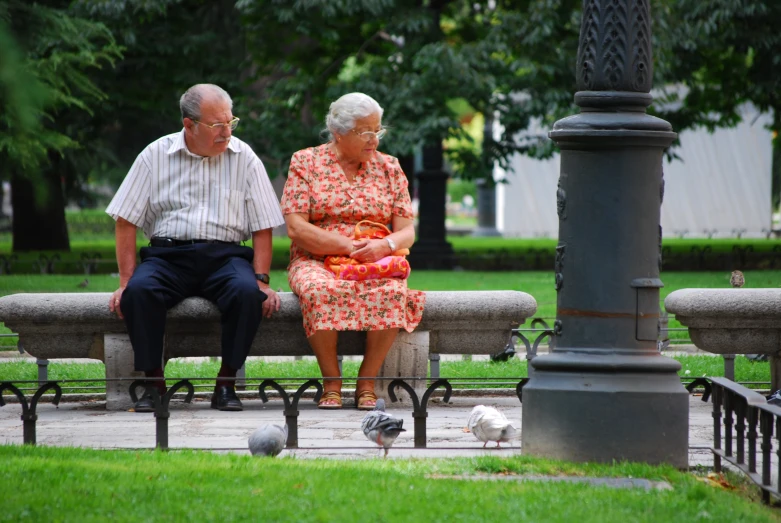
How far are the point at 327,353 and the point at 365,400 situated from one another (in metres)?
0.34

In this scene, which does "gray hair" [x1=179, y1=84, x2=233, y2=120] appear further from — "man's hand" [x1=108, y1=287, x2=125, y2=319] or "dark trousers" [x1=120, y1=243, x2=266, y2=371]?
"man's hand" [x1=108, y1=287, x2=125, y2=319]

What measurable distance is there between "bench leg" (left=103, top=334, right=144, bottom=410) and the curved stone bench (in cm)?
301

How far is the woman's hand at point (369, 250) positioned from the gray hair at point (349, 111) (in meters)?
0.64

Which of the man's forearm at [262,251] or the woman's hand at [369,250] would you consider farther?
the man's forearm at [262,251]

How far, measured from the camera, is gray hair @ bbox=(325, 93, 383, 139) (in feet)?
21.1

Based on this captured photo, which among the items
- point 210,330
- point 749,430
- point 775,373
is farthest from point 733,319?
point 210,330

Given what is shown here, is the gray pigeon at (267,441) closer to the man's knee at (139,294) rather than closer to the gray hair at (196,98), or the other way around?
the man's knee at (139,294)

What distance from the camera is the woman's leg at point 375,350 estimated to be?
6371mm

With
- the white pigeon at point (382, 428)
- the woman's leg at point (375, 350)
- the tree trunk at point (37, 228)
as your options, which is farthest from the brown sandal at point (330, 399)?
the tree trunk at point (37, 228)

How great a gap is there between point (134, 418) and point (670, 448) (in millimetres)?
2850

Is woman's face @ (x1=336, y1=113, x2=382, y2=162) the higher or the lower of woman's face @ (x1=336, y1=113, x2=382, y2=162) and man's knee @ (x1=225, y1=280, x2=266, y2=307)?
the higher

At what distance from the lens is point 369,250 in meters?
6.41

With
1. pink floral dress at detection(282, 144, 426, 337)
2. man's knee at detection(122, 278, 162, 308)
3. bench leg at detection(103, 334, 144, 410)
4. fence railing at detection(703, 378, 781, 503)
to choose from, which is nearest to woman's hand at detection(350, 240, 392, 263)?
pink floral dress at detection(282, 144, 426, 337)

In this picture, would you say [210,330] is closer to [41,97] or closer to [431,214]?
[41,97]
